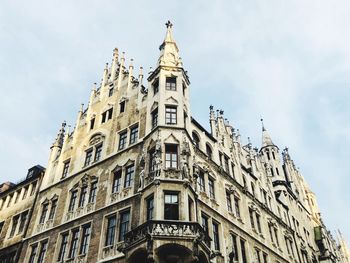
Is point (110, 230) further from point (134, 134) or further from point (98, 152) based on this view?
Result: point (98, 152)

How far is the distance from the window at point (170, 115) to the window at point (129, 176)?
14.9 feet

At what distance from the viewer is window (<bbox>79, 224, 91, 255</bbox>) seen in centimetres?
2642

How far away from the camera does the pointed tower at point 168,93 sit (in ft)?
91.4

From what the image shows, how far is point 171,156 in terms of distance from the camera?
25.7 metres

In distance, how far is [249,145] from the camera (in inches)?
1640

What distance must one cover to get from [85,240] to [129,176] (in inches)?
226

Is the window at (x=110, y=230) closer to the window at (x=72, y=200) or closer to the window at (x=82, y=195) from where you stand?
the window at (x=82, y=195)

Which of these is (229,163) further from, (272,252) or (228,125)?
(272,252)

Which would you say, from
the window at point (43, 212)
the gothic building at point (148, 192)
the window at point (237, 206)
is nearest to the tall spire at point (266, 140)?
the gothic building at point (148, 192)

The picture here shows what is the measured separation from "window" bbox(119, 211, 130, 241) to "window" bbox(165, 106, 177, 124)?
745 centimetres

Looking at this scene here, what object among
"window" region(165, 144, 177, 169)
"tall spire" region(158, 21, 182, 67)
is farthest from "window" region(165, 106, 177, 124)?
"tall spire" region(158, 21, 182, 67)

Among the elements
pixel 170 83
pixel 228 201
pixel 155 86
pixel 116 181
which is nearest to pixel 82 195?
pixel 116 181

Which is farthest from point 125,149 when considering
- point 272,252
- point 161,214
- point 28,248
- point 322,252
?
point 322,252

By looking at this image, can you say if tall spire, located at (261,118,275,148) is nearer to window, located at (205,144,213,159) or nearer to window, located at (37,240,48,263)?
window, located at (205,144,213,159)
